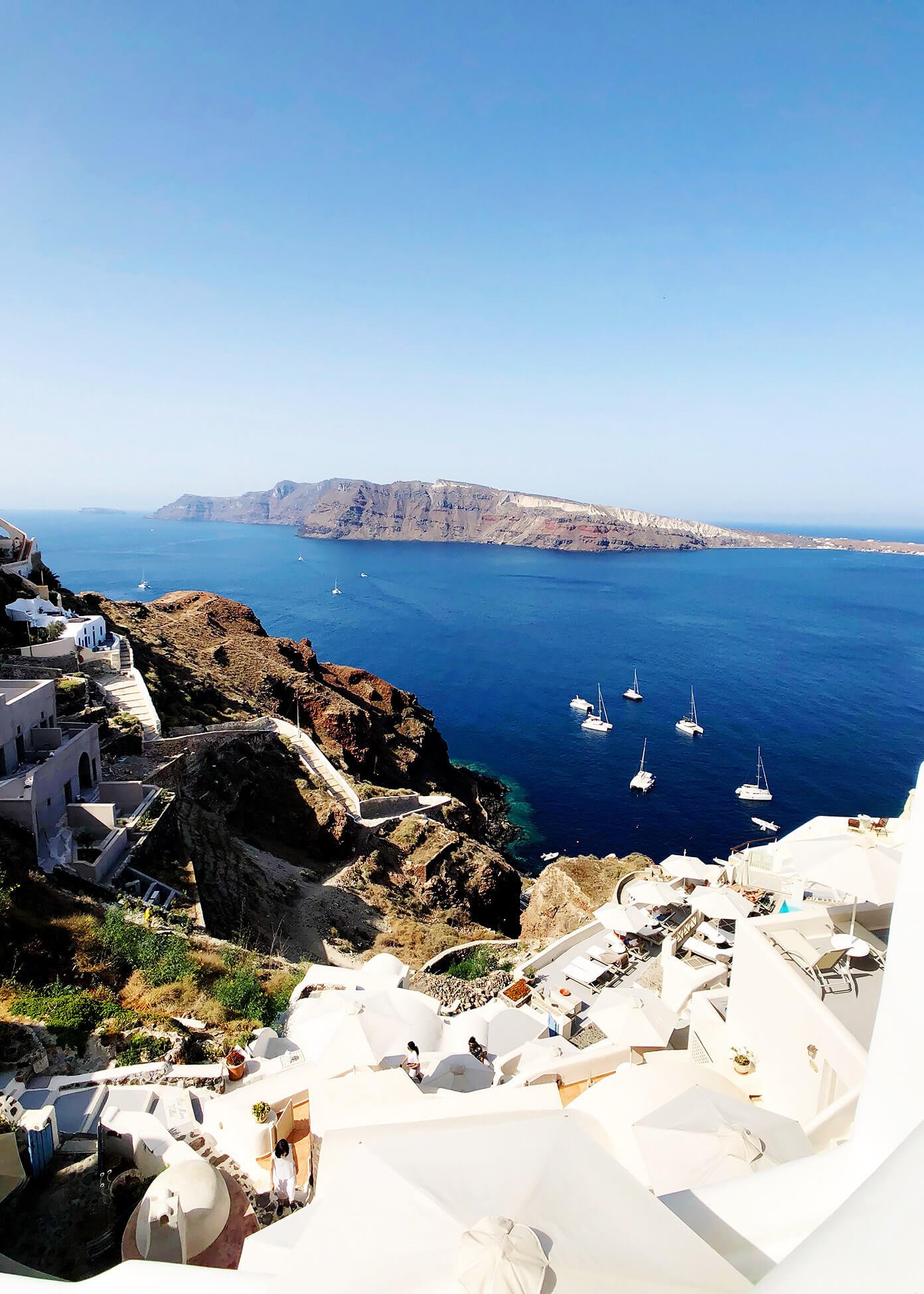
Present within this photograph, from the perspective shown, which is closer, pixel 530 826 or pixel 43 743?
pixel 43 743

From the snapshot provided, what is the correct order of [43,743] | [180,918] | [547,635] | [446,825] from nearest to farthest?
[180,918], [43,743], [446,825], [547,635]

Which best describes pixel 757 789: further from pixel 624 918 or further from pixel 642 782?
pixel 624 918

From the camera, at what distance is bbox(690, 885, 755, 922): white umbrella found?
18.7m

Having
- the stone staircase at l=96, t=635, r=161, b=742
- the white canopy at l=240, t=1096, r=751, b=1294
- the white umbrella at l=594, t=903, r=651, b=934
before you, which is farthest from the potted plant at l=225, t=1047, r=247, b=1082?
the stone staircase at l=96, t=635, r=161, b=742

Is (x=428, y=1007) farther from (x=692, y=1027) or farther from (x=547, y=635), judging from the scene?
(x=547, y=635)

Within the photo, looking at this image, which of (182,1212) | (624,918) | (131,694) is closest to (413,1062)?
(182,1212)

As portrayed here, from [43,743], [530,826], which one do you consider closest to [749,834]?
[530,826]

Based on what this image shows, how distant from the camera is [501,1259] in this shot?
8.73ft

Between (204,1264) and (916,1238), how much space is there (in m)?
8.07

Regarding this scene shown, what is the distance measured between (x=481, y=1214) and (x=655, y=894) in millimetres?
20708

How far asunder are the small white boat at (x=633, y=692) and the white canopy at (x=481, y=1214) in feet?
218

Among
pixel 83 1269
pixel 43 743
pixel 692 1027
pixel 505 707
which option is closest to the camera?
pixel 83 1269

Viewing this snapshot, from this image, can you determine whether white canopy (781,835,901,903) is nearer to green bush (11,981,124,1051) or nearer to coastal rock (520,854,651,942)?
coastal rock (520,854,651,942)

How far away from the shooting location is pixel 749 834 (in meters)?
42.3
